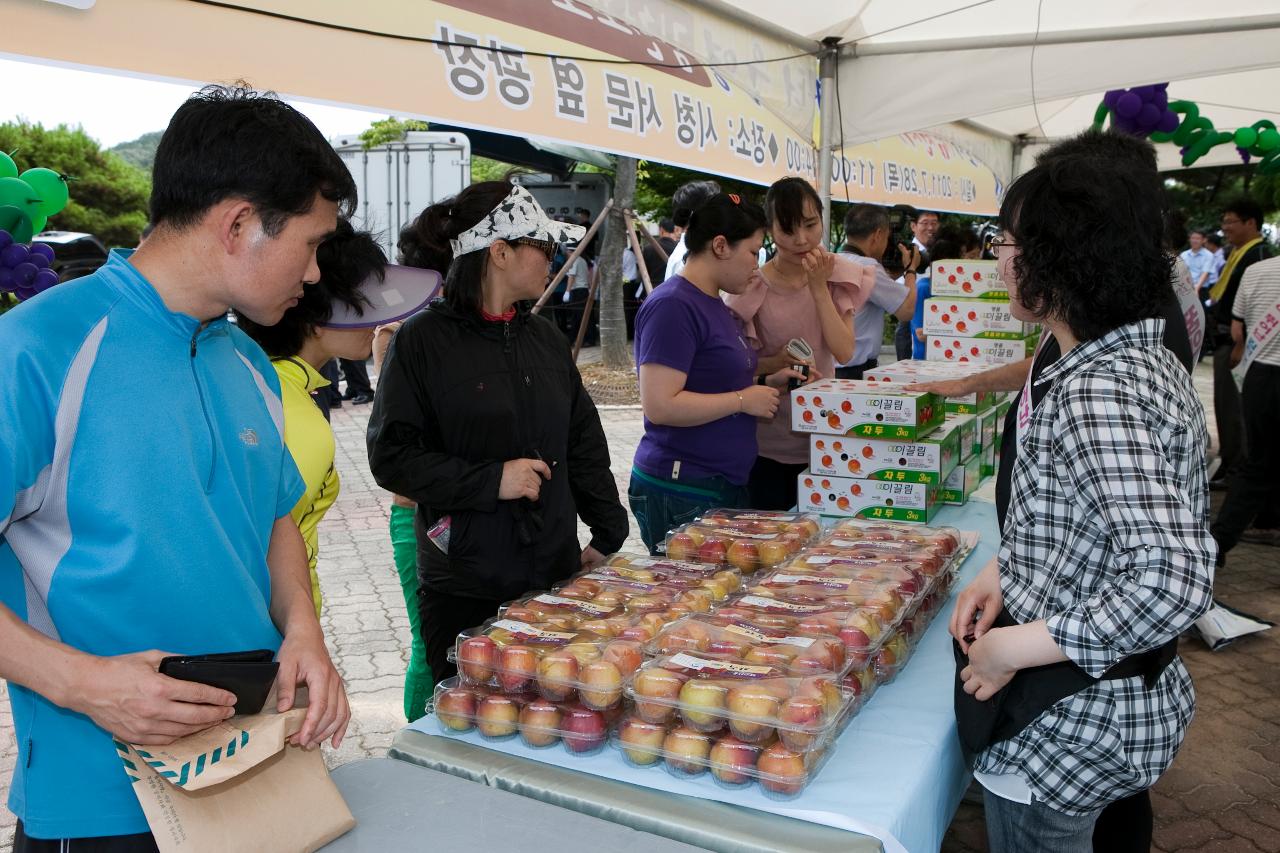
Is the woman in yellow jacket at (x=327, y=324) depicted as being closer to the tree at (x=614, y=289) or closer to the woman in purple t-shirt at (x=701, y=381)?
the woman in purple t-shirt at (x=701, y=381)

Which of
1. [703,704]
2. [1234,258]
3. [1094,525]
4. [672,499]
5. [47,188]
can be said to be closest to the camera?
[1094,525]

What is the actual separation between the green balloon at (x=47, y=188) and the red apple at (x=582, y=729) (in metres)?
2.24

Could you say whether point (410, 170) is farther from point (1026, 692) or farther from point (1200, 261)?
point (1026, 692)

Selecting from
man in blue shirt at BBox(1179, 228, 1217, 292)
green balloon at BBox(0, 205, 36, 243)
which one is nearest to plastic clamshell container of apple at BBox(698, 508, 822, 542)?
green balloon at BBox(0, 205, 36, 243)

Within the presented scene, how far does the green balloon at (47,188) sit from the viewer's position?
275cm

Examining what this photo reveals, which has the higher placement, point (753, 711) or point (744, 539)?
point (744, 539)

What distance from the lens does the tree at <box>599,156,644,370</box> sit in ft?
39.4

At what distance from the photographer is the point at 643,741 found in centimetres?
158

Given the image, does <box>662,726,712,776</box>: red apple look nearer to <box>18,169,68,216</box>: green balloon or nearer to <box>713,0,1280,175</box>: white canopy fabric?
<box>18,169,68,216</box>: green balloon

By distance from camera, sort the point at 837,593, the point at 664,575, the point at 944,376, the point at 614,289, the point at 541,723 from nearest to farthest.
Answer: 1. the point at 541,723
2. the point at 837,593
3. the point at 664,575
4. the point at 944,376
5. the point at 614,289

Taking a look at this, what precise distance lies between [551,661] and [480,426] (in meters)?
0.78

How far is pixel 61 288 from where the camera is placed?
1.20 metres

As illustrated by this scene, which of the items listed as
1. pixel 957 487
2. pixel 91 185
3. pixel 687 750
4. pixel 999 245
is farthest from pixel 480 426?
pixel 91 185

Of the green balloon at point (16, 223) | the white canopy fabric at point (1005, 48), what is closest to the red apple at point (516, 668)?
the green balloon at point (16, 223)
